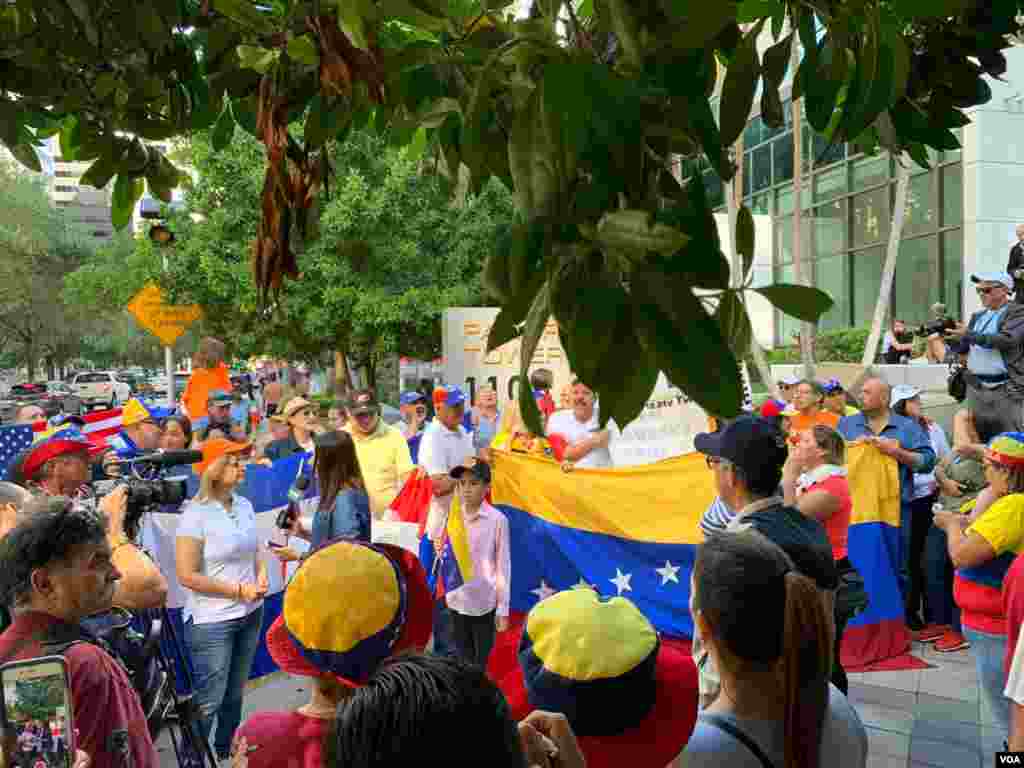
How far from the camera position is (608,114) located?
123 cm

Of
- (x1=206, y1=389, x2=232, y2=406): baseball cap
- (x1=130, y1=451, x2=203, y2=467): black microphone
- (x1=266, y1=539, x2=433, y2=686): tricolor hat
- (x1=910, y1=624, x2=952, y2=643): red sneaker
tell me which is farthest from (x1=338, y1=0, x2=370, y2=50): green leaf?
(x1=206, y1=389, x2=232, y2=406): baseball cap

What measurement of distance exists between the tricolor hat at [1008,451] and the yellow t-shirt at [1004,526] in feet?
0.56

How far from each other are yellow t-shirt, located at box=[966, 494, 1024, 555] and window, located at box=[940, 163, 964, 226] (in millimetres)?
17475

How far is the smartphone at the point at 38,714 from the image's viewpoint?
189cm

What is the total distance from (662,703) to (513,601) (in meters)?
4.23

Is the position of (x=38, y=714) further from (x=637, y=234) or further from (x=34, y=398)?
(x=34, y=398)

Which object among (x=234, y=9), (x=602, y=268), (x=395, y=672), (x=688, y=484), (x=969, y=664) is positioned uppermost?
(x=234, y=9)

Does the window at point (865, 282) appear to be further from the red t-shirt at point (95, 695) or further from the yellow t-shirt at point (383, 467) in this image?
the red t-shirt at point (95, 695)

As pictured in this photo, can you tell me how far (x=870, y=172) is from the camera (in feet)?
75.6

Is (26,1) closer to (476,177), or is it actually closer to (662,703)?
(476,177)

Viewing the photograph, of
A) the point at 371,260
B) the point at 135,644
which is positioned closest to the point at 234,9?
the point at 135,644

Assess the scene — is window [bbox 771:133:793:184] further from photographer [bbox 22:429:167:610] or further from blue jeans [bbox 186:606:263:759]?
photographer [bbox 22:429:167:610]

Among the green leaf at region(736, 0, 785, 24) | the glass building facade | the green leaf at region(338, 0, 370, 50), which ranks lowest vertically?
the green leaf at region(338, 0, 370, 50)

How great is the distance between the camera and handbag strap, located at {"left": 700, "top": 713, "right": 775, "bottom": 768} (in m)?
1.97
